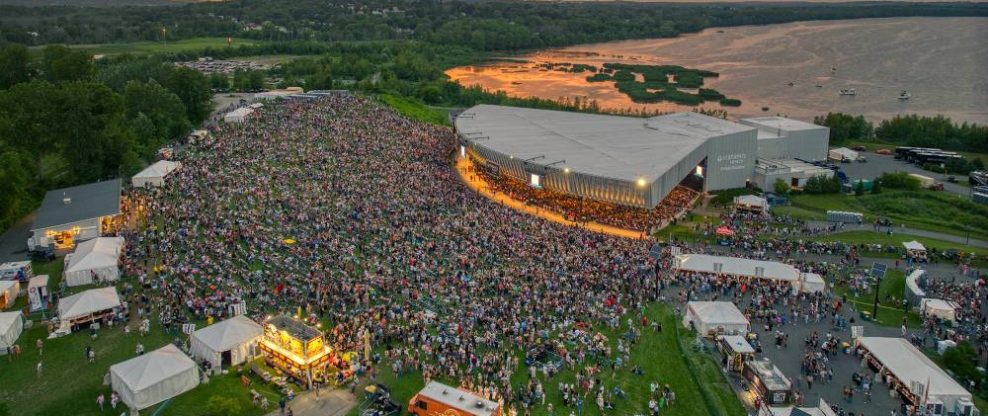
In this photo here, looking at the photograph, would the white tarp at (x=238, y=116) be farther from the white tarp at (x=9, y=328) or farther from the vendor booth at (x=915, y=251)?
the vendor booth at (x=915, y=251)

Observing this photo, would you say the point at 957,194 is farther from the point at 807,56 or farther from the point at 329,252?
the point at 807,56

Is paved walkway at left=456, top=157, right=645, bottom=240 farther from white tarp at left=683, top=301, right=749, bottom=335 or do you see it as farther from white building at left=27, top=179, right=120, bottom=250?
white building at left=27, top=179, right=120, bottom=250

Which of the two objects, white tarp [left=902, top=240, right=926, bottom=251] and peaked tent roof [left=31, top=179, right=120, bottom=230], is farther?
white tarp [left=902, top=240, right=926, bottom=251]

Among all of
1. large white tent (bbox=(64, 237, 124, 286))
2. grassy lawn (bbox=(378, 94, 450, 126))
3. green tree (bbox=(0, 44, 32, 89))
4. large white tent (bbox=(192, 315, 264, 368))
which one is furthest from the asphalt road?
green tree (bbox=(0, 44, 32, 89))

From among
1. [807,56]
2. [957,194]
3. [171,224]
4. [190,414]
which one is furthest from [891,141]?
[807,56]

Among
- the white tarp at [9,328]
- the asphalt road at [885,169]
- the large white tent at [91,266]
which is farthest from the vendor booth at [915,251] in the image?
the white tarp at [9,328]
